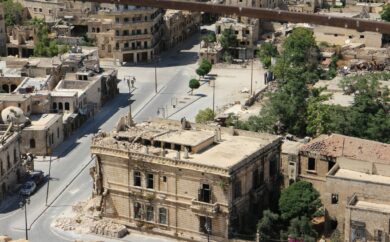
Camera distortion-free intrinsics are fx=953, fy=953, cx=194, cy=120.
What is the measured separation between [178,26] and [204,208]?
62.3 m

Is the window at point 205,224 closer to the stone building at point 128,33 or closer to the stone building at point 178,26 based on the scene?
the stone building at point 128,33

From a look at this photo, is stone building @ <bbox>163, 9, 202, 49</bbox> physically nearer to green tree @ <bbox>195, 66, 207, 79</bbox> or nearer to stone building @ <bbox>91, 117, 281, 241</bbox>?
green tree @ <bbox>195, 66, 207, 79</bbox>

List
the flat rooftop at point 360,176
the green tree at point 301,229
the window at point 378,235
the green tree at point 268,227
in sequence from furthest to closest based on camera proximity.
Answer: the green tree at point 268,227
the flat rooftop at point 360,176
the green tree at point 301,229
the window at point 378,235

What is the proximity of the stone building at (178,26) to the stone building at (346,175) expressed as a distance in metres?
52.9

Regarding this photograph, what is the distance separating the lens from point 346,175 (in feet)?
191

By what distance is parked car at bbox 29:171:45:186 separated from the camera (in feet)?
225

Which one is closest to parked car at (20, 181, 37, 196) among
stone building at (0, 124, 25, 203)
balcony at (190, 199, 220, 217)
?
stone building at (0, 124, 25, 203)

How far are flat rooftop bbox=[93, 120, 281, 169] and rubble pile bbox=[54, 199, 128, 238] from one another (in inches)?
Answer: 190

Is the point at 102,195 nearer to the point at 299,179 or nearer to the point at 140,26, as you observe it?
the point at 299,179

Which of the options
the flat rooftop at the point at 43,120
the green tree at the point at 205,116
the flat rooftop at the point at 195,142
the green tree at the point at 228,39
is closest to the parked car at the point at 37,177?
the flat rooftop at the point at 43,120

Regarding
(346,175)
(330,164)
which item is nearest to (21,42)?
(330,164)

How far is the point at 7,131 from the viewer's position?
67625 millimetres

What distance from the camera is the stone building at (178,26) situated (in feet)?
375

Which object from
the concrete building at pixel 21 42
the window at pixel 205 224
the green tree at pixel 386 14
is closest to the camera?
the window at pixel 205 224
